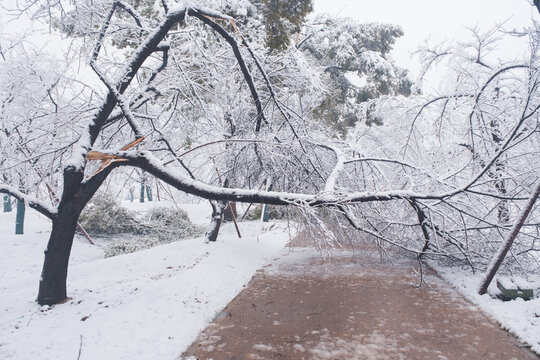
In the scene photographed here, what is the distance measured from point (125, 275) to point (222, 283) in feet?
7.55

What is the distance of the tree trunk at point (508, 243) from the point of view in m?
5.08

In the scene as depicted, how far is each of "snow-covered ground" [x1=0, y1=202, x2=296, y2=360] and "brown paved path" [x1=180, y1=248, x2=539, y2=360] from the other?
1.39 ft

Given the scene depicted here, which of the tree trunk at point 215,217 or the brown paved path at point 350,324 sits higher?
the tree trunk at point 215,217

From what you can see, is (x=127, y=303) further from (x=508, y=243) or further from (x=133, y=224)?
(x=133, y=224)

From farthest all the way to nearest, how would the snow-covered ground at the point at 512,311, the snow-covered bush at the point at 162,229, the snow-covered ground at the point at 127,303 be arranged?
the snow-covered bush at the point at 162,229, the snow-covered ground at the point at 512,311, the snow-covered ground at the point at 127,303

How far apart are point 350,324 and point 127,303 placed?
3318 millimetres

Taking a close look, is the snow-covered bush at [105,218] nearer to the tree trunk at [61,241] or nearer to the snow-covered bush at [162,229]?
the snow-covered bush at [162,229]

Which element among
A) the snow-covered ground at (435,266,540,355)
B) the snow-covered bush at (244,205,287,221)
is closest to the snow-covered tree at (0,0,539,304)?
the snow-covered ground at (435,266,540,355)

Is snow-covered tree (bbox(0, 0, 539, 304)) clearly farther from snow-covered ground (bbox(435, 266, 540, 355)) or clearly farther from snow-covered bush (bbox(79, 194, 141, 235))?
snow-covered bush (bbox(79, 194, 141, 235))

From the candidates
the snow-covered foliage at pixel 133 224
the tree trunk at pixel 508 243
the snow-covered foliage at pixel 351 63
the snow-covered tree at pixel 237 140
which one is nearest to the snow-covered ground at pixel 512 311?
the tree trunk at pixel 508 243

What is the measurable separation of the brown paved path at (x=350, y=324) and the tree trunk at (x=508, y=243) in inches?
20.3

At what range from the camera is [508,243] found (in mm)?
5398

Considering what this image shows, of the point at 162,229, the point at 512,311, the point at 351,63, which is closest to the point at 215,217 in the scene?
the point at 162,229

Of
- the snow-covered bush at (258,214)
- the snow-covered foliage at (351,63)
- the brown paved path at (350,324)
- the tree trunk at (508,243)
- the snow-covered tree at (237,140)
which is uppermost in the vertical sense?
the snow-covered foliage at (351,63)
